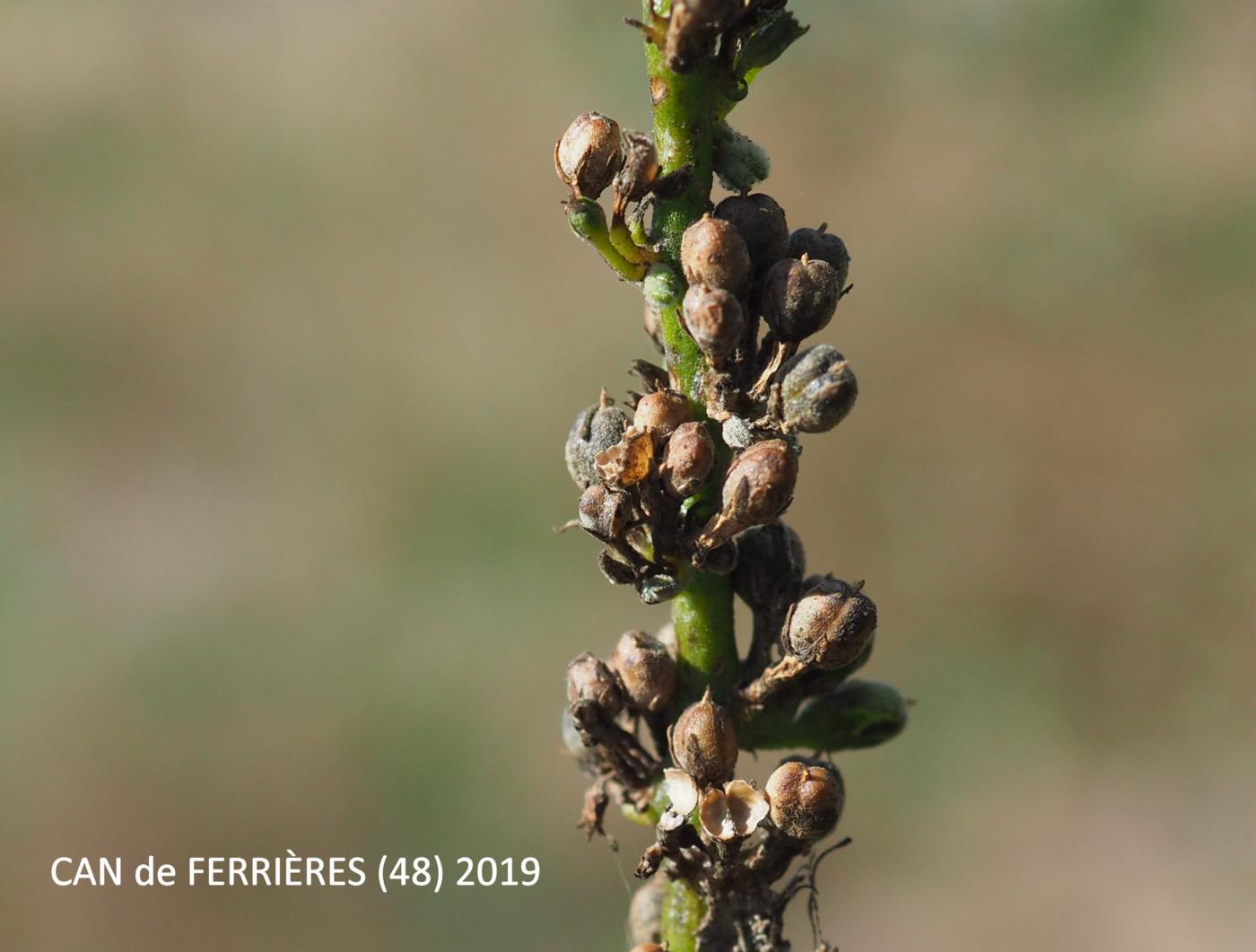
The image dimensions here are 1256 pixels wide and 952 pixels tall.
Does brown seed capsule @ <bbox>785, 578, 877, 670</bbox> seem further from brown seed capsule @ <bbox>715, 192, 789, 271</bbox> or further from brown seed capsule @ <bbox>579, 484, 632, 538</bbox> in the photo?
brown seed capsule @ <bbox>715, 192, 789, 271</bbox>

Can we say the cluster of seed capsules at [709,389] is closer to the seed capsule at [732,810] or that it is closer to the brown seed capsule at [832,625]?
the brown seed capsule at [832,625]

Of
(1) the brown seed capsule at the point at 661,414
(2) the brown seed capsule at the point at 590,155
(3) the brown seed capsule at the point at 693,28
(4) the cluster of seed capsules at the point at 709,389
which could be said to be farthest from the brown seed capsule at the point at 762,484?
(3) the brown seed capsule at the point at 693,28

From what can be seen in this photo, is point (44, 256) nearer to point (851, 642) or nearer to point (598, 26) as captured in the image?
point (598, 26)

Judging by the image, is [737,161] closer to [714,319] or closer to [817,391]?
[714,319]

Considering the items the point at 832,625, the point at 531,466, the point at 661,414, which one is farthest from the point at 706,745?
the point at 531,466

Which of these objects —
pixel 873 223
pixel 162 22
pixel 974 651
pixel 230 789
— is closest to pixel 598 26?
pixel 873 223

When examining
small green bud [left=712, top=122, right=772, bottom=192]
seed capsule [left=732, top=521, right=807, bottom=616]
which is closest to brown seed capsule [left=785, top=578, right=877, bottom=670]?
seed capsule [left=732, top=521, right=807, bottom=616]
